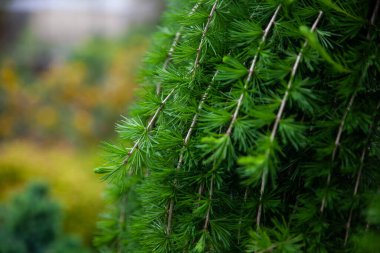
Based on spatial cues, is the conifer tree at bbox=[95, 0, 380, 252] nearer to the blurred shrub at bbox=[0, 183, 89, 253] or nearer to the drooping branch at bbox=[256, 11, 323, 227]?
the drooping branch at bbox=[256, 11, 323, 227]

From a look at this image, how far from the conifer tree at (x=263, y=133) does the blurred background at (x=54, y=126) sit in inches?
8.1

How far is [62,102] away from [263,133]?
4.39 m

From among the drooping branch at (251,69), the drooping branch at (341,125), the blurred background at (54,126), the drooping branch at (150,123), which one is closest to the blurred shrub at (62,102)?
the blurred background at (54,126)

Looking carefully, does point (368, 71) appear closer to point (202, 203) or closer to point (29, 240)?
point (202, 203)

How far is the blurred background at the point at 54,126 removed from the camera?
85.4 inches

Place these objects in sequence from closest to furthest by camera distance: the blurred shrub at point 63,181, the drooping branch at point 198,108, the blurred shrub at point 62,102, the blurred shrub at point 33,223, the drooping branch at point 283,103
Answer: the drooping branch at point 283,103 < the drooping branch at point 198,108 < the blurred shrub at point 33,223 < the blurred shrub at point 63,181 < the blurred shrub at point 62,102

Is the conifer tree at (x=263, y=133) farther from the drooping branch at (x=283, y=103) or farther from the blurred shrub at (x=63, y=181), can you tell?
the blurred shrub at (x=63, y=181)

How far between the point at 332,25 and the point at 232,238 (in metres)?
0.52

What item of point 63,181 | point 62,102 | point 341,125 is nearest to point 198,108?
point 341,125

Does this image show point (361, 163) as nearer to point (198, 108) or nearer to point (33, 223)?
point (198, 108)

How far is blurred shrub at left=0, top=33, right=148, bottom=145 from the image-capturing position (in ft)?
14.7

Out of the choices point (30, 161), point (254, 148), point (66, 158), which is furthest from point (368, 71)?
point (66, 158)

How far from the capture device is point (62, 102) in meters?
4.95

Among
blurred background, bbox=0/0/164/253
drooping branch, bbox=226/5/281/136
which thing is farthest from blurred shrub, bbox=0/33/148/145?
drooping branch, bbox=226/5/281/136
